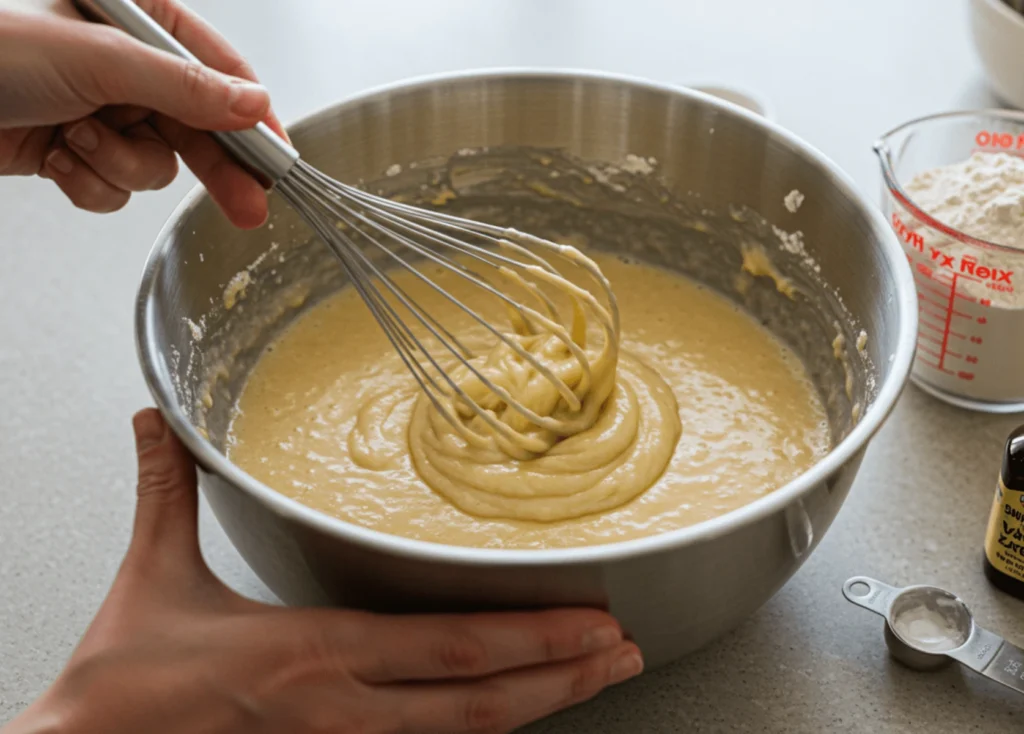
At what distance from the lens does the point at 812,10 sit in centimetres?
235

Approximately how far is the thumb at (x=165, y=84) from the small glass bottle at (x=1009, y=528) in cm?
86

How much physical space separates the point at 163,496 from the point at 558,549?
383mm

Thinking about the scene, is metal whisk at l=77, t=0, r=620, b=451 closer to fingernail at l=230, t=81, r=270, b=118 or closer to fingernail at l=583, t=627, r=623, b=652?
fingernail at l=230, t=81, r=270, b=118

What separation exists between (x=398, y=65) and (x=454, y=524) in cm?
124

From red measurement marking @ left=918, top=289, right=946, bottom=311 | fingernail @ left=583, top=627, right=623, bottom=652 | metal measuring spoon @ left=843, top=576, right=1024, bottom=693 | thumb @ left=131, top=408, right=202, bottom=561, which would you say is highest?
thumb @ left=131, top=408, right=202, bottom=561

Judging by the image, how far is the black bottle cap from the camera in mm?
1129

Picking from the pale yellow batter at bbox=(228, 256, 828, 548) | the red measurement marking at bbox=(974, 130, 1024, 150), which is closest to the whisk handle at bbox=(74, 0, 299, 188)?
the pale yellow batter at bbox=(228, 256, 828, 548)

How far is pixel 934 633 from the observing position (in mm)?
1180

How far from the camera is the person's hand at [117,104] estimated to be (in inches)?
41.1

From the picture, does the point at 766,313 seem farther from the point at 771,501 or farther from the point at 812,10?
the point at 812,10

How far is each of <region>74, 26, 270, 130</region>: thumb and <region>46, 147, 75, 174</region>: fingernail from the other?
303 mm

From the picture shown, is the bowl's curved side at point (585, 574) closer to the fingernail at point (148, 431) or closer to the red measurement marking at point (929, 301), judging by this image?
the fingernail at point (148, 431)

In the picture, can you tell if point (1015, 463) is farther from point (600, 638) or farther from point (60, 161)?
point (60, 161)

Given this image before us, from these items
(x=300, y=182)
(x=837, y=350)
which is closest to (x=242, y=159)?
(x=300, y=182)
